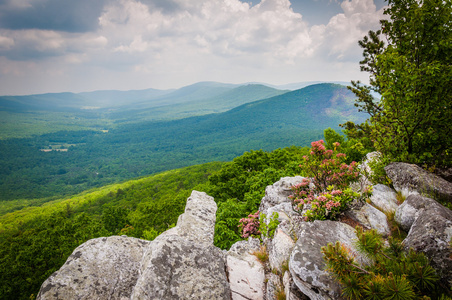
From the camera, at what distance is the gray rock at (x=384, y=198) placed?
7.30m

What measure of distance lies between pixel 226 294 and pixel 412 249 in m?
5.32

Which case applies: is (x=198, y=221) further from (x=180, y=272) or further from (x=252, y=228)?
(x=180, y=272)

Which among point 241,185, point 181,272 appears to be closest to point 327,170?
point 181,272

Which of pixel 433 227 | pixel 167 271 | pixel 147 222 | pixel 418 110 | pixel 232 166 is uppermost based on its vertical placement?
pixel 418 110

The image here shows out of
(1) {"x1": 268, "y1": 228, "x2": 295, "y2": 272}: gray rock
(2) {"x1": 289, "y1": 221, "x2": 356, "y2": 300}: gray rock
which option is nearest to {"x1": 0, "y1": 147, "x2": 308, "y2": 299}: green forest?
(1) {"x1": 268, "y1": 228, "x2": 295, "y2": 272}: gray rock

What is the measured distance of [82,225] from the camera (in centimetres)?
2123

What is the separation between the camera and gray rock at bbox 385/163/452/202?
6.56 metres

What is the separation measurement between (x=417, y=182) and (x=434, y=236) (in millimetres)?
3540

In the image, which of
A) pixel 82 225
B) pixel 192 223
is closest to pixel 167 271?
pixel 192 223

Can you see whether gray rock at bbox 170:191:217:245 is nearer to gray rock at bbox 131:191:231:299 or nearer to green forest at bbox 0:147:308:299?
green forest at bbox 0:147:308:299

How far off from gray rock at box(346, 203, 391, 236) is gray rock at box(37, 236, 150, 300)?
29.2 feet

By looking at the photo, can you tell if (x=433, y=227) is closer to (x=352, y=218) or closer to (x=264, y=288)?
(x=352, y=218)

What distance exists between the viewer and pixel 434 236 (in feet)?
14.2

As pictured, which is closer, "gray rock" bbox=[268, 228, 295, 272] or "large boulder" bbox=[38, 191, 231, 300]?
"large boulder" bbox=[38, 191, 231, 300]
